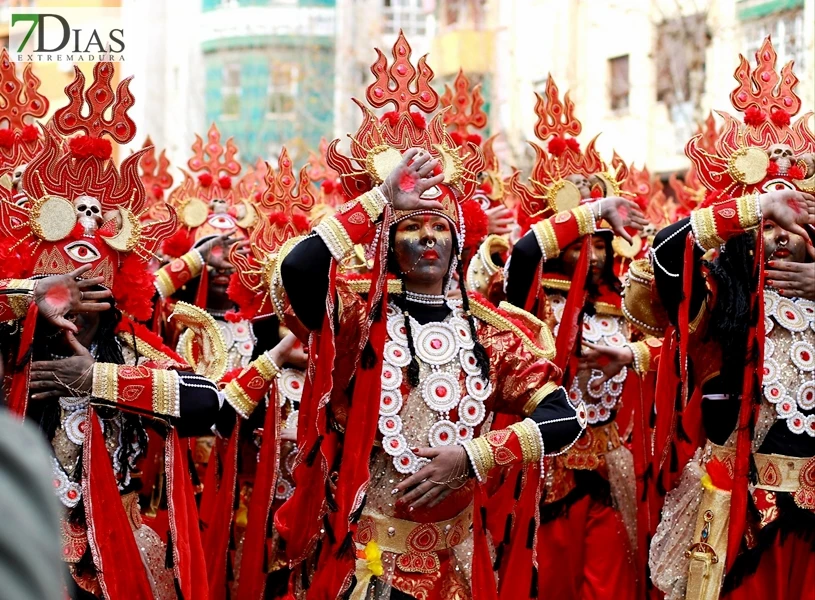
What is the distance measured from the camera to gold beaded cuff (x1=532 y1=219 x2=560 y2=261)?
613 cm

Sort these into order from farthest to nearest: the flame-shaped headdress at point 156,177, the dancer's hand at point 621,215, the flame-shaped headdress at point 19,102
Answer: the flame-shaped headdress at point 156,177
the flame-shaped headdress at point 19,102
the dancer's hand at point 621,215

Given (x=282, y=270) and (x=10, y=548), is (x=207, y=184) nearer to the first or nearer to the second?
(x=282, y=270)

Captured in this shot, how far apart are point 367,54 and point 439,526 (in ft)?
82.3

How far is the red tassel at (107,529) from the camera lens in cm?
420

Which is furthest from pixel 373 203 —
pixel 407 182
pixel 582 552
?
pixel 582 552

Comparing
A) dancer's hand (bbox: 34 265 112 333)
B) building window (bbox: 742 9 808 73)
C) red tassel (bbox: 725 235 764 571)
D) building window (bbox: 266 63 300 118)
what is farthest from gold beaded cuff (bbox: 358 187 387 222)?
building window (bbox: 266 63 300 118)

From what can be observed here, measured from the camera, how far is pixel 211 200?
342 inches

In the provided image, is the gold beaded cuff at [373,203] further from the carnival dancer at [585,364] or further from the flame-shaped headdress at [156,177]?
the flame-shaped headdress at [156,177]

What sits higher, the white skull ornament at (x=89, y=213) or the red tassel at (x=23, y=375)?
A: the white skull ornament at (x=89, y=213)

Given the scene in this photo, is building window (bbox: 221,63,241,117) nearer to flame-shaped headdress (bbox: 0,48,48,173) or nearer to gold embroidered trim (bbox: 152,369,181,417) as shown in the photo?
flame-shaped headdress (bbox: 0,48,48,173)

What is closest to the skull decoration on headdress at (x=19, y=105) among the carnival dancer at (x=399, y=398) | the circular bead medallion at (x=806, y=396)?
the carnival dancer at (x=399, y=398)

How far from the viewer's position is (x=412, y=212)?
446cm

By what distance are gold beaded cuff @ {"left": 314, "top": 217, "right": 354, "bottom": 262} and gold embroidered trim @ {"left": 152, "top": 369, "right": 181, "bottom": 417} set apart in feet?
2.36

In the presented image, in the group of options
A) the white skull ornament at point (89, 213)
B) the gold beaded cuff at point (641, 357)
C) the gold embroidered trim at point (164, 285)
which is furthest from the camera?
the gold embroidered trim at point (164, 285)
